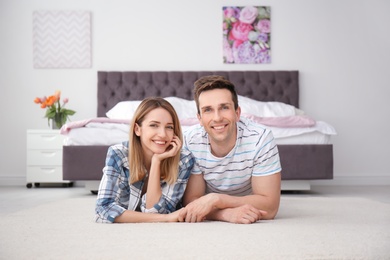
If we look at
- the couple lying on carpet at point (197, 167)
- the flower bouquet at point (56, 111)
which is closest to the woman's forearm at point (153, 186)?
the couple lying on carpet at point (197, 167)

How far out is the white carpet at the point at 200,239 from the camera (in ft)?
5.30

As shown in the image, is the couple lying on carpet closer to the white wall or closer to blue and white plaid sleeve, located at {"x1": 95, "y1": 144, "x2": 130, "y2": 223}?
blue and white plaid sleeve, located at {"x1": 95, "y1": 144, "x2": 130, "y2": 223}

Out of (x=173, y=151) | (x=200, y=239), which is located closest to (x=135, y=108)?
(x=173, y=151)

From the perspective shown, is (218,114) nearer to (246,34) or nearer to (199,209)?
(199,209)

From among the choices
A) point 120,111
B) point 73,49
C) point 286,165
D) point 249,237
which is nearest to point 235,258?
point 249,237

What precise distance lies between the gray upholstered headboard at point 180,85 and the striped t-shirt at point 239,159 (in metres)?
3.30

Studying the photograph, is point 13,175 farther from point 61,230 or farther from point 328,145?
point 61,230

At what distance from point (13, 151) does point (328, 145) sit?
11.2 ft

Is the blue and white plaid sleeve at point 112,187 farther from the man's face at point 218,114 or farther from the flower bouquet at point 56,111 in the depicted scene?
the flower bouquet at point 56,111

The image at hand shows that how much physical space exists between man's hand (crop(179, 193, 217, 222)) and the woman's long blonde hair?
0.16 m

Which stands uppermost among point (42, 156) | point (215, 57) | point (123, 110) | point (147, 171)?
point (215, 57)

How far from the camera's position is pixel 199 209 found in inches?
89.9

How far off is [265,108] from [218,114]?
9.80 ft

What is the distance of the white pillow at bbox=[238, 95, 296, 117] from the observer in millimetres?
5137
